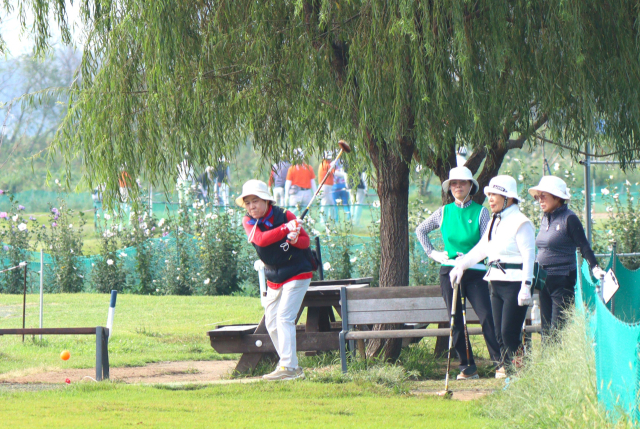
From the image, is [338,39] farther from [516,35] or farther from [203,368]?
[203,368]

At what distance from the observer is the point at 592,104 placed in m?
7.07

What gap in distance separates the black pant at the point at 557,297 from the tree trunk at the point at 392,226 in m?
1.84

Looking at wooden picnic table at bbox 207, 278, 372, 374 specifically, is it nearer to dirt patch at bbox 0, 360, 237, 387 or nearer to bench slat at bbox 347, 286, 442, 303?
dirt patch at bbox 0, 360, 237, 387

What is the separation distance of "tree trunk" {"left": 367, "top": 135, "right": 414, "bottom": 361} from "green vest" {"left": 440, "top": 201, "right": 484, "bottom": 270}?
1240 mm

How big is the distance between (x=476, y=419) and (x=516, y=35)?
3.21 m

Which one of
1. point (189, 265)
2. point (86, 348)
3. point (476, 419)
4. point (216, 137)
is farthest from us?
point (189, 265)

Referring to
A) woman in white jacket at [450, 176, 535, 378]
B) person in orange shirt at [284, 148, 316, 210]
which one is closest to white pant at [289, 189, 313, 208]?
person in orange shirt at [284, 148, 316, 210]

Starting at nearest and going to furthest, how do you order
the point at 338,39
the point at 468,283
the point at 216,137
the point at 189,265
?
the point at 468,283, the point at 338,39, the point at 216,137, the point at 189,265

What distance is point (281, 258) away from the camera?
25.1 ft

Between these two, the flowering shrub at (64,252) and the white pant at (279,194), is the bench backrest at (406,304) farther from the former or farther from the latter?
the white pant at (279,194)

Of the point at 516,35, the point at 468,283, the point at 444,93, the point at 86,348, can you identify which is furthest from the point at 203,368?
the point at 516,35

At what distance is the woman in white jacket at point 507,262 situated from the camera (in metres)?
7.00

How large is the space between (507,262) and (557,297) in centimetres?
77

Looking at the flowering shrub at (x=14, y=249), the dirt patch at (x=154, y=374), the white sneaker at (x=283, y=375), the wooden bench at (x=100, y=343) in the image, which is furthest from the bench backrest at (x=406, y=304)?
the flowering shrub at (x=14, y=249)
